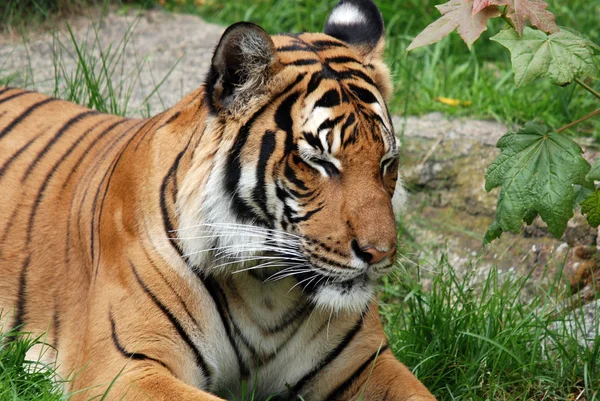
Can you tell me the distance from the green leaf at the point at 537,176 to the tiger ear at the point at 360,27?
55 cm

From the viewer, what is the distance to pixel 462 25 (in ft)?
7.44

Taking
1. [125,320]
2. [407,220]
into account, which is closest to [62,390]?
[125,320]

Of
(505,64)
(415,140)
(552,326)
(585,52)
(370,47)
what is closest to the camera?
(585,52)

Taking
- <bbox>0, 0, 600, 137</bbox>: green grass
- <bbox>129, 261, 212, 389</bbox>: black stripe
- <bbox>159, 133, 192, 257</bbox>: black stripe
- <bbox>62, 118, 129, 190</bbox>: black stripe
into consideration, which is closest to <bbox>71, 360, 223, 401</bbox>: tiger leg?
<bbox>129, 261, 212, 389</bbox>: black stripe

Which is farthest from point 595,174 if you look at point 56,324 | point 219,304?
point 56,324

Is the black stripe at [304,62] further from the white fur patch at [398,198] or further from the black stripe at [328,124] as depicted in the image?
the white fur patch at [398,198]

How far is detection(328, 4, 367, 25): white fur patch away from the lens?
294 cm

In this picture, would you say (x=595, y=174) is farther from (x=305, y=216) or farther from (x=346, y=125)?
(x=305, y=216)

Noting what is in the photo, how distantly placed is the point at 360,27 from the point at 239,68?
584mm

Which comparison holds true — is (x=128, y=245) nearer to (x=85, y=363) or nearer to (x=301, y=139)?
(x=85, y=363)

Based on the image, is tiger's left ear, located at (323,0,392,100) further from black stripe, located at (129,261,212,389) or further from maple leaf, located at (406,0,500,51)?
black stripe, located at (129,261,212,389)

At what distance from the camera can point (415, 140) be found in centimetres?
461

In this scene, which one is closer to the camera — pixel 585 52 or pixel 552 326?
pixel 585 52

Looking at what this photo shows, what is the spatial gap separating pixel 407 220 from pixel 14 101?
1.88m
